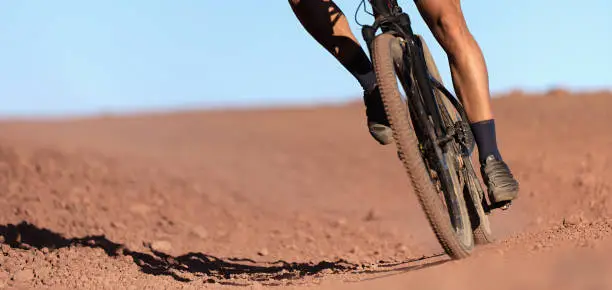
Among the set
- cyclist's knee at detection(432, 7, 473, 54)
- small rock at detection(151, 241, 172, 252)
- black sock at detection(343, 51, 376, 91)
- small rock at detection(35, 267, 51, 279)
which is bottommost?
small rock at detection(151, 241, 172, 252)

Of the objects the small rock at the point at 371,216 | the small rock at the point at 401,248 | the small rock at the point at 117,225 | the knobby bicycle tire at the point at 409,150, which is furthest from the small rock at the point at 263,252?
the knobby bicycle tire at the point at 409,150

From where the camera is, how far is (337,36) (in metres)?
4.22

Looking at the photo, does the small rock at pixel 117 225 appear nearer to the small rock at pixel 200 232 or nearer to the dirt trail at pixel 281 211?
the dirt trail at pixel 281 211

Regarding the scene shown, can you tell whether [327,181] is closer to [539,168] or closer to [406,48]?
[539,168]

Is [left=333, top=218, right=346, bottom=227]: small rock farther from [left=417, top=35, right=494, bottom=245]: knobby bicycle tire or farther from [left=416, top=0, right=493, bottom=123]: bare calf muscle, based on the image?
[left=416, top=0, right=493, bottom=123]: bare calf muscle

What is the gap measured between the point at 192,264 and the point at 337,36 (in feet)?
6.71

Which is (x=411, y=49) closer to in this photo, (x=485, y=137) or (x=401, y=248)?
(x=485, y=137)

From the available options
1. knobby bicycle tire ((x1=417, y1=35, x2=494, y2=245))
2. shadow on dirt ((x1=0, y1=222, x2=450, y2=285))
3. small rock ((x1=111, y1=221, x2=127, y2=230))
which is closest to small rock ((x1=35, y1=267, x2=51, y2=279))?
shadow on dirt ((x1=0, y1=222, x2=450, y2=285))

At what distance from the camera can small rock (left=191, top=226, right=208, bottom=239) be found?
7504 mm

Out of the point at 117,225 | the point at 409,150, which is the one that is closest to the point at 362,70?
the point at 409,150

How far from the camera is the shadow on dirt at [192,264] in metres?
4.61

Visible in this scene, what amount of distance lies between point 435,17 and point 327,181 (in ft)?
27.1

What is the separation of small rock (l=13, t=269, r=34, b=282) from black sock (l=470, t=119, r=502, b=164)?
2.35 metres

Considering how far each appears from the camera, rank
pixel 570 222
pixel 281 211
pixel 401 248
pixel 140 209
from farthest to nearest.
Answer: pixel 281 211, pixel 140 209, pixel 401 248, pixel 570 222
